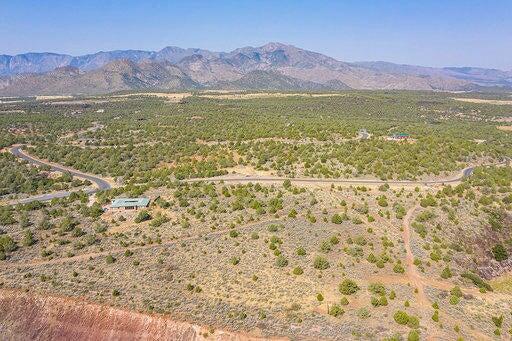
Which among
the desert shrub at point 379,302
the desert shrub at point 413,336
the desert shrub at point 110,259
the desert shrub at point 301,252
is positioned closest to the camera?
the desert shrub at point 413,336

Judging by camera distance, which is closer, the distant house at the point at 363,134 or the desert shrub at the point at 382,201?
the desert shrub at the point at 382,201

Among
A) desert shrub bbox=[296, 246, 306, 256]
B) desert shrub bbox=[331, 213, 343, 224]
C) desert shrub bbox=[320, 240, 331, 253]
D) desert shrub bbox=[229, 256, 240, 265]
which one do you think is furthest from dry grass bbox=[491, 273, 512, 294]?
desert shrub bbox=[229, 256, 240, 265]

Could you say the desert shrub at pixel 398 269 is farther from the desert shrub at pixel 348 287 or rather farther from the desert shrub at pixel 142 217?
the desert shrub at pixel 142 217

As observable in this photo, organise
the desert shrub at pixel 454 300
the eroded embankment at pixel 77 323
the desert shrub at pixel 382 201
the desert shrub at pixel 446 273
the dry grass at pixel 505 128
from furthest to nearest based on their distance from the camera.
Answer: the dry grass at pixel 505 128 < the desert shrub at pixel 382 201 < the desert shrub at pixel 446 273 < the desert shrub at pixel 454 300 < the eroded embankment at pixel 77 323

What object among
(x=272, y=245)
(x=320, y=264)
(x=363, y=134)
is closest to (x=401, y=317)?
(x=320, y=264)

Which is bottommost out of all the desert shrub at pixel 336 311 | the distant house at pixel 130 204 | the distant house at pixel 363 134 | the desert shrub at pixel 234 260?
the desert shrub at pixel 336 311

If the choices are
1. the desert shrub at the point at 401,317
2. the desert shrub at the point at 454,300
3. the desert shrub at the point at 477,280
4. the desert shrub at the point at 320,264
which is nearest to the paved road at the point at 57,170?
the desert shrub at the point at 320,264
